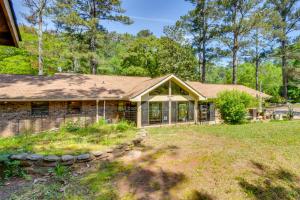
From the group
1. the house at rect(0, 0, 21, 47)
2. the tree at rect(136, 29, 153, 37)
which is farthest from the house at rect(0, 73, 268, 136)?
the tree at rect(136, 29, 153, 37)

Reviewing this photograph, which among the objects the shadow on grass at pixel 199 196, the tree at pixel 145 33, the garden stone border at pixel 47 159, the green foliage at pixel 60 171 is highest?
A: the tree at pixel 145 33

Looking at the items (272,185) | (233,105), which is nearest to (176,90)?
(233,105)

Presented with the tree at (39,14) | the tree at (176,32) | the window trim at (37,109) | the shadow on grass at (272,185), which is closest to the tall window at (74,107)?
the window trim at (37,109)

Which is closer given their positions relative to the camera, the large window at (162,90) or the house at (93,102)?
the house at (93,102)

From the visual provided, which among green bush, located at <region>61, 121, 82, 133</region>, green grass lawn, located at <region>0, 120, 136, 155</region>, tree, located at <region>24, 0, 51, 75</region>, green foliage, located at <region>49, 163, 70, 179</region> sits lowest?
green foliage, located at <region>49, 163, 70, 179</region>

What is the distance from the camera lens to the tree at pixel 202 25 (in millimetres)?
27916

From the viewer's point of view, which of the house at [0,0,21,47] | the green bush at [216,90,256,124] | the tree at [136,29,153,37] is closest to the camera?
the house at [0,0,21,47]

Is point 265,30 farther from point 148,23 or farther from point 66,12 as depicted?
point 66,12

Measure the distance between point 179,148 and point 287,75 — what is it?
31469 mm

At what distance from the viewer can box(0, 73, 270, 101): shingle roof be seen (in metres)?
12.5

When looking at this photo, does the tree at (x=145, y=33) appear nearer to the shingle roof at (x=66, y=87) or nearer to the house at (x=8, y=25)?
the shingle roof at (x=66, y=87)

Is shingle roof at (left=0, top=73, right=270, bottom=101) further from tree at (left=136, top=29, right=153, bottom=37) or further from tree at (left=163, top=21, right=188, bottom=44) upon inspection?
tree at (left=136, top=29, right=153, bottom=37)

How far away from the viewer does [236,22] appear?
1050 inches

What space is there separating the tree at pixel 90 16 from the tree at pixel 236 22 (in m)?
12.4
